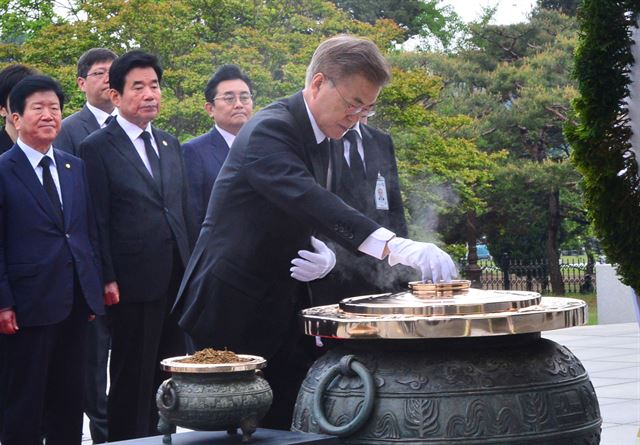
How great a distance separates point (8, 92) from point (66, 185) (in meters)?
0.99

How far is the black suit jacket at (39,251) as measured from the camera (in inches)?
183

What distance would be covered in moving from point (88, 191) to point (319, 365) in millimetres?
2095

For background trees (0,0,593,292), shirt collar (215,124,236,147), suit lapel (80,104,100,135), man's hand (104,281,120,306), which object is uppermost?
background trees (0,0,593,292)

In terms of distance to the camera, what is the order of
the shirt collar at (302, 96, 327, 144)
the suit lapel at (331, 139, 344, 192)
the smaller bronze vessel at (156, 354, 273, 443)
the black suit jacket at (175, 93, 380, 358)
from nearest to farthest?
the smaller bronze vessel at (156, 354, 273, 443) < the black suit jacket at (175, 93, 380, 358) < the shirt collar at (302, 96, 327, 144) < the suit lapel at (331, 139, 344, 192)

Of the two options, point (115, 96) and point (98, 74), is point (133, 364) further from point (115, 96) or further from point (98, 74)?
point (98, 74)

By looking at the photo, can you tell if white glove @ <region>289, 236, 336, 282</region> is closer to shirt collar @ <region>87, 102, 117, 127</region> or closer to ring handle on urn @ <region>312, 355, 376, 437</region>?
ring handle on urn @ <region>312, 355, 376, 437</region>

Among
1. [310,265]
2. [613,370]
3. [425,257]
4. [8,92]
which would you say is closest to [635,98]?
[425,257]

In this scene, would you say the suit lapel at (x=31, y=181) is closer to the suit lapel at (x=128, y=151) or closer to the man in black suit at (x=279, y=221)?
the suit lapel at (x=128, y=151)

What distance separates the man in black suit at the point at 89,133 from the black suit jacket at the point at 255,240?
6.41ft

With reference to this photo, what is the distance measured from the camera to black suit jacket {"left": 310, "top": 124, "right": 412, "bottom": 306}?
4309 millimetres

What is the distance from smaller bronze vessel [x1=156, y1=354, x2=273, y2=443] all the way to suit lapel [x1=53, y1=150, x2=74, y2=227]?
2017 millimetres

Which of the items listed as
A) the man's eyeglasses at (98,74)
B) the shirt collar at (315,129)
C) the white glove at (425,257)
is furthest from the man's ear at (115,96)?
the white glove at (425,257)

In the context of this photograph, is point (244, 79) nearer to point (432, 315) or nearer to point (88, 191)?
point (88, 191)

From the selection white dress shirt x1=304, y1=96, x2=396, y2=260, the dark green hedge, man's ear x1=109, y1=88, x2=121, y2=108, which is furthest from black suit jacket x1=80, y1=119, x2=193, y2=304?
the dark green hedge
